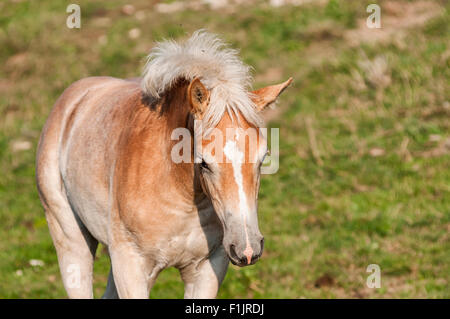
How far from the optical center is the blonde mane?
4055 mm

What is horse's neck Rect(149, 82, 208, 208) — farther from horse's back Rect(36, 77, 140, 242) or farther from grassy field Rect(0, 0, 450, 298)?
grassy field Rect(0, 0, 450, 298)

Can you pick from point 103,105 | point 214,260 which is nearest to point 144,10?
point 103,105

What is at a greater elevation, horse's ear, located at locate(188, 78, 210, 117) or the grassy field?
horse's ear, located at locate(188, 78, 210, 117)

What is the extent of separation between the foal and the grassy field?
0.74 meters

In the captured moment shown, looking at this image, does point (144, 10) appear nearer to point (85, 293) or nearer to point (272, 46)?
point (272, 46)

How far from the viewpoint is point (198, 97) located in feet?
13.5

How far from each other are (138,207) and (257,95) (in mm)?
1074

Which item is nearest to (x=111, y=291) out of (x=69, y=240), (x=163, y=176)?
(x=69, y=240)

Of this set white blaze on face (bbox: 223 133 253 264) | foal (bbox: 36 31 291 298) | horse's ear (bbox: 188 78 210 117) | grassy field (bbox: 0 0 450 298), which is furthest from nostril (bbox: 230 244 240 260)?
grassy field (bbox: 0 0 450 298)

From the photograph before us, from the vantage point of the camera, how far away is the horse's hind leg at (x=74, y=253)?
5.74 meters

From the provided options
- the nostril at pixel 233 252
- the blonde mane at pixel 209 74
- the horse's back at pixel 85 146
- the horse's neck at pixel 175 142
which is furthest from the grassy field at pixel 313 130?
the nostril at pixel 233 252

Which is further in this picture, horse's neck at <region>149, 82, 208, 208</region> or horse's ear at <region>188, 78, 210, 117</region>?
horse's neck at <region>149, 82, 208, 208</region>

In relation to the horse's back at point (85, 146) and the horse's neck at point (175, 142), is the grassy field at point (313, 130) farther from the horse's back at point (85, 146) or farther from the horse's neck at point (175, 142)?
the horse's back at point (85, 146)

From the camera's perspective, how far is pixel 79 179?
5328mm
